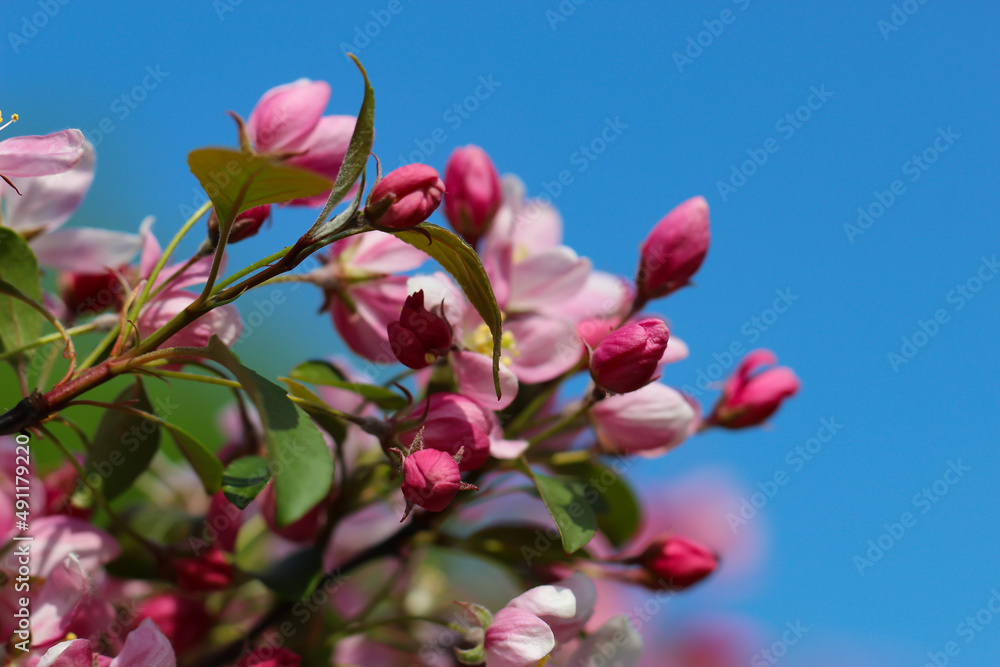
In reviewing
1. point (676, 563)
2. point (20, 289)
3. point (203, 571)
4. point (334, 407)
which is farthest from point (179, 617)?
point (676, 563)

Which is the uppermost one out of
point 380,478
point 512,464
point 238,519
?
point 512,464

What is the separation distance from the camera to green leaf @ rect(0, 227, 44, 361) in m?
0.92

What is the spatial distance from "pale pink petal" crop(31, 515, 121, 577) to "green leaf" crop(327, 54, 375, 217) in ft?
1.83

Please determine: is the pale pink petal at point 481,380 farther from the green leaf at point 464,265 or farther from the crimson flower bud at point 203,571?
the crimson flower bud at point 203,571

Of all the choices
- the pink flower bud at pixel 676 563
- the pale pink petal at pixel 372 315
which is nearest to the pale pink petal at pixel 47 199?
the pale pink petal at pixel 372 315

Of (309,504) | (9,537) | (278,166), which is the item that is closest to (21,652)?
(9,537)

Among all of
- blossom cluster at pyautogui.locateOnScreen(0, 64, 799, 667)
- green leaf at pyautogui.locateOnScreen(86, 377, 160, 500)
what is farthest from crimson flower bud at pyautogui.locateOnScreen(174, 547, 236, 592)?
green leaf at pyautogui.locateOnScreen(86, 377, 160, 500)

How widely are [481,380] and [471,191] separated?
419mm

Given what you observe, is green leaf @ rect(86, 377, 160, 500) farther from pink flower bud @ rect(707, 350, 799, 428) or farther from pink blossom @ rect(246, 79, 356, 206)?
pink flower bud @ rect(707, 350, 799, 428)

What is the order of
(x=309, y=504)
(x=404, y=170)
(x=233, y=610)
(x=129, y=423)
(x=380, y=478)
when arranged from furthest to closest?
(x=233, y=610), (x=380, y=478), (x=129, y=423), (x=404, y=170), (x=309, y=504)

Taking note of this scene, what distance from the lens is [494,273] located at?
112 centimetres

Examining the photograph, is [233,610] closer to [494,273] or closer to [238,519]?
[238,519]

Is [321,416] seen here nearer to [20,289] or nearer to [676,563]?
[20,289]

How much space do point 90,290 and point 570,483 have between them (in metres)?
0.72
